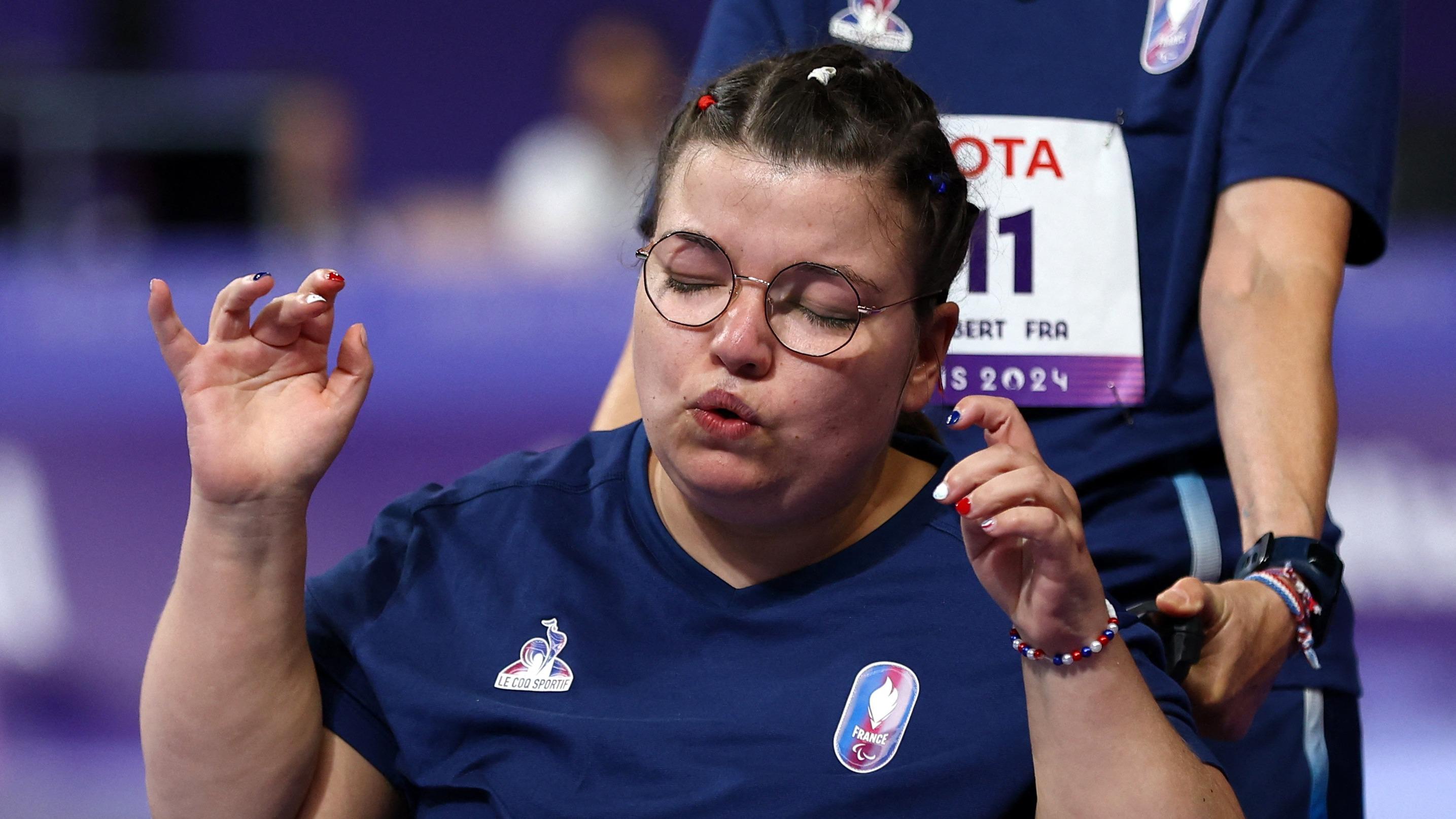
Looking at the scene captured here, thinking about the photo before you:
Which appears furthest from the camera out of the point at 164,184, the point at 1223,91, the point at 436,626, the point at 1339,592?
the point at 164,184

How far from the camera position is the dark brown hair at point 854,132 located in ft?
3.80

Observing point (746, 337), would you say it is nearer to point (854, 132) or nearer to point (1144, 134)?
point (854, 132)

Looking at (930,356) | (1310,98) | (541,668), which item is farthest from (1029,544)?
(1310,98)

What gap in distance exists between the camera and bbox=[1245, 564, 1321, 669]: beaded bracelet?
1.29 meters

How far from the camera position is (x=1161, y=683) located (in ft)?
3.64

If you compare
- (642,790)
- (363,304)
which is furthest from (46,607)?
(642,790)

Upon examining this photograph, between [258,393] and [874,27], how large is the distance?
775 millimetres

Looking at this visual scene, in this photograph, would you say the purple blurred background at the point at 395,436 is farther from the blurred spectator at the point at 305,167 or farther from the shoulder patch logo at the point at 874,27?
the shoulder patch logo at the point at 874,27

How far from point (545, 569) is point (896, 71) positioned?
0.53 m

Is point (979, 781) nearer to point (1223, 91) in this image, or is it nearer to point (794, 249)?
point (794, 249)

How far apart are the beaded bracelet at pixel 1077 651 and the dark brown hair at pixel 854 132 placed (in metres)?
0.32

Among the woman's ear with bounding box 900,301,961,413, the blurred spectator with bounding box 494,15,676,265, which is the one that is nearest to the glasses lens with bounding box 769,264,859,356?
the woman's ear with bounding box 900,301,961,413

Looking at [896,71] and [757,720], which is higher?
[896,71]

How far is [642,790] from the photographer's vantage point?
44.4 inches
